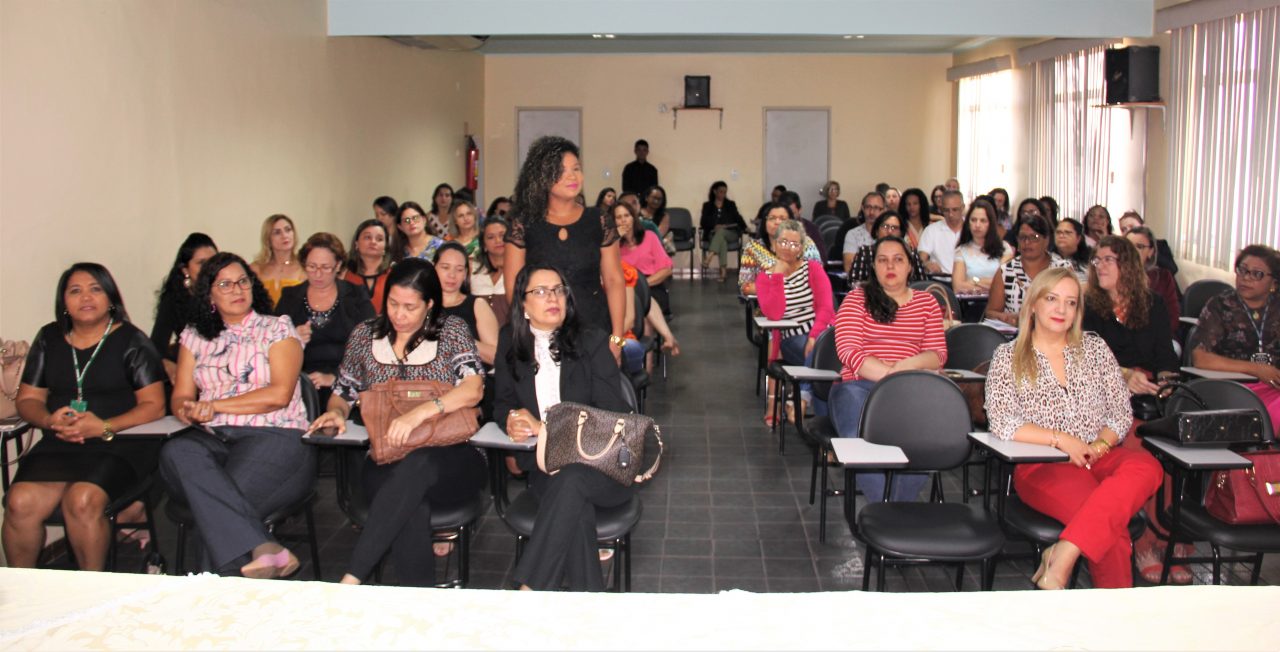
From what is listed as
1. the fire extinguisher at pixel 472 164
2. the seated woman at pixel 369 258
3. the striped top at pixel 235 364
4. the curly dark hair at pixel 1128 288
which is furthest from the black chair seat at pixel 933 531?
the fire extinguisher at pixel 472 164

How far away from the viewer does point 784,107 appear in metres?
15.9

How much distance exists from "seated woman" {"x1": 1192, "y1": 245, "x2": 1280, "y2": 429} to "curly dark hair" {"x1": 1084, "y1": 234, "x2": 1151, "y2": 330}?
445 mm

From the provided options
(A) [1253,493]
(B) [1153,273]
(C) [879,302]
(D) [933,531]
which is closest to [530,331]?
(D) [933,531]

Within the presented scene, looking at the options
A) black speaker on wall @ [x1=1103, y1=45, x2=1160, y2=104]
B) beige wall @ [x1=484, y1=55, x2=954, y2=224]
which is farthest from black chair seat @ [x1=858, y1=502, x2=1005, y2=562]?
beige wall @ [x1=484, y1=55, x2=954, y2=224]

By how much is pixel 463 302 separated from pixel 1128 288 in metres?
3.19

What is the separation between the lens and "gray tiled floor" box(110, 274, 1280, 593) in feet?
14.3

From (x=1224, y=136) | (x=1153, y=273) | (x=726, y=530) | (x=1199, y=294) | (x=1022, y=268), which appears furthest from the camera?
(x=1224, y=136)

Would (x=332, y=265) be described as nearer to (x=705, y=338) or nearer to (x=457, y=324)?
(x=457, y=324)

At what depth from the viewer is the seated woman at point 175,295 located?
5.03 m

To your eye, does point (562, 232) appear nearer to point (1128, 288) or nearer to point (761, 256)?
point (761, 256)

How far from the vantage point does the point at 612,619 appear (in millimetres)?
1918

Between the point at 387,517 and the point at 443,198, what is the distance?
6.81m

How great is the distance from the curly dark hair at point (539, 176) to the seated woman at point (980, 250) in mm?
3806

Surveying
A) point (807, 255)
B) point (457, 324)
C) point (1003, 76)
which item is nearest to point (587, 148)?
point (1003, 76)
